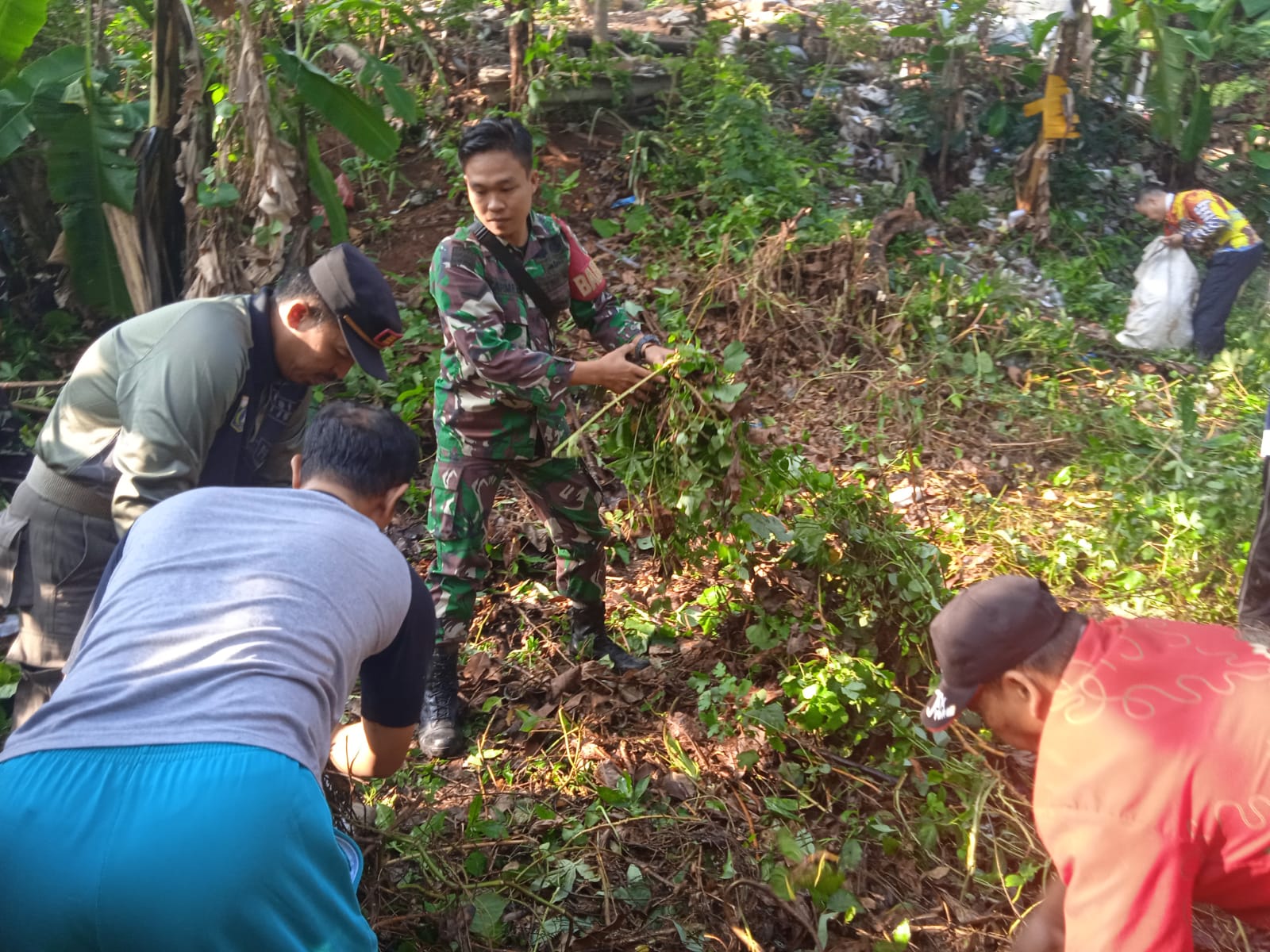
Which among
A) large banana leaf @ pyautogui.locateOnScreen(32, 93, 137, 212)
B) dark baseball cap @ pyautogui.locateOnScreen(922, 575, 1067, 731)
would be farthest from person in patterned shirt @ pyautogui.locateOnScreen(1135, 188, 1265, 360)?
large banana leaf @ pyautogui.locateOnScreen(32, 93, 137, 212)

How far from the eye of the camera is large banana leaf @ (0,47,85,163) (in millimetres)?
5086

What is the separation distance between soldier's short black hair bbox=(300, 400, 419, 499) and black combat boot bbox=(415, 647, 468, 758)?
152 cm

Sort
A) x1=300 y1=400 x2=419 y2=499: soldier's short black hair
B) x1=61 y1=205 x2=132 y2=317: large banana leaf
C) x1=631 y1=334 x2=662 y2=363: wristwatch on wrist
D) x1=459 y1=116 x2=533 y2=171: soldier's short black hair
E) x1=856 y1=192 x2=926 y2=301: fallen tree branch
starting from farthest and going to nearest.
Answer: x1=856 y1=192 x2=926 y2=301: fallen tree branch → x1=61 y1=205 x2=132 y2=317: large banana leaf → x1=631 y1=334 x2=662 y2=363: wristwatch on wrist → x1=459 y1=116 x2=533 y2=171: soldier's short black hair → x1=300 y1=400 x2=419 y2=499: soldier's short black hair

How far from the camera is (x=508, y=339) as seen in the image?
131 inches

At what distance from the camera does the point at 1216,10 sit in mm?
8695

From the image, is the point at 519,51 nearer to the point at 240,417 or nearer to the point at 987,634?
the point at 240,417

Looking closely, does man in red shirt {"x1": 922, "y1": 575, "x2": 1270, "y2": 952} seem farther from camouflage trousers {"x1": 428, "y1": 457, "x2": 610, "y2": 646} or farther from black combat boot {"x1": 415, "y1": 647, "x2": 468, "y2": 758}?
black combat boot {"x1": 415, "y1": 647, "x2": 468, "y2": 758}

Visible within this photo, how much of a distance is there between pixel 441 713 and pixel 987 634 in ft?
7.59

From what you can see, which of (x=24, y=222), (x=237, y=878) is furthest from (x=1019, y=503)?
(x=24, y=222)

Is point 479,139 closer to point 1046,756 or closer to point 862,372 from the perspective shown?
point 1046,756

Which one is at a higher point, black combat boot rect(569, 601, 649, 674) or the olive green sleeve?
the olive green sleeve

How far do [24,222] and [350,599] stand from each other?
6104 mm

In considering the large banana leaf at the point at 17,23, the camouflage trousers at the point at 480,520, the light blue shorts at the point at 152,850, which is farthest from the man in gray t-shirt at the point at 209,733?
the large banana leaf at the point at 17,23

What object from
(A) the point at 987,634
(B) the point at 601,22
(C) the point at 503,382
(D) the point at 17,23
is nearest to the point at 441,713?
(C) the point at 503,382
